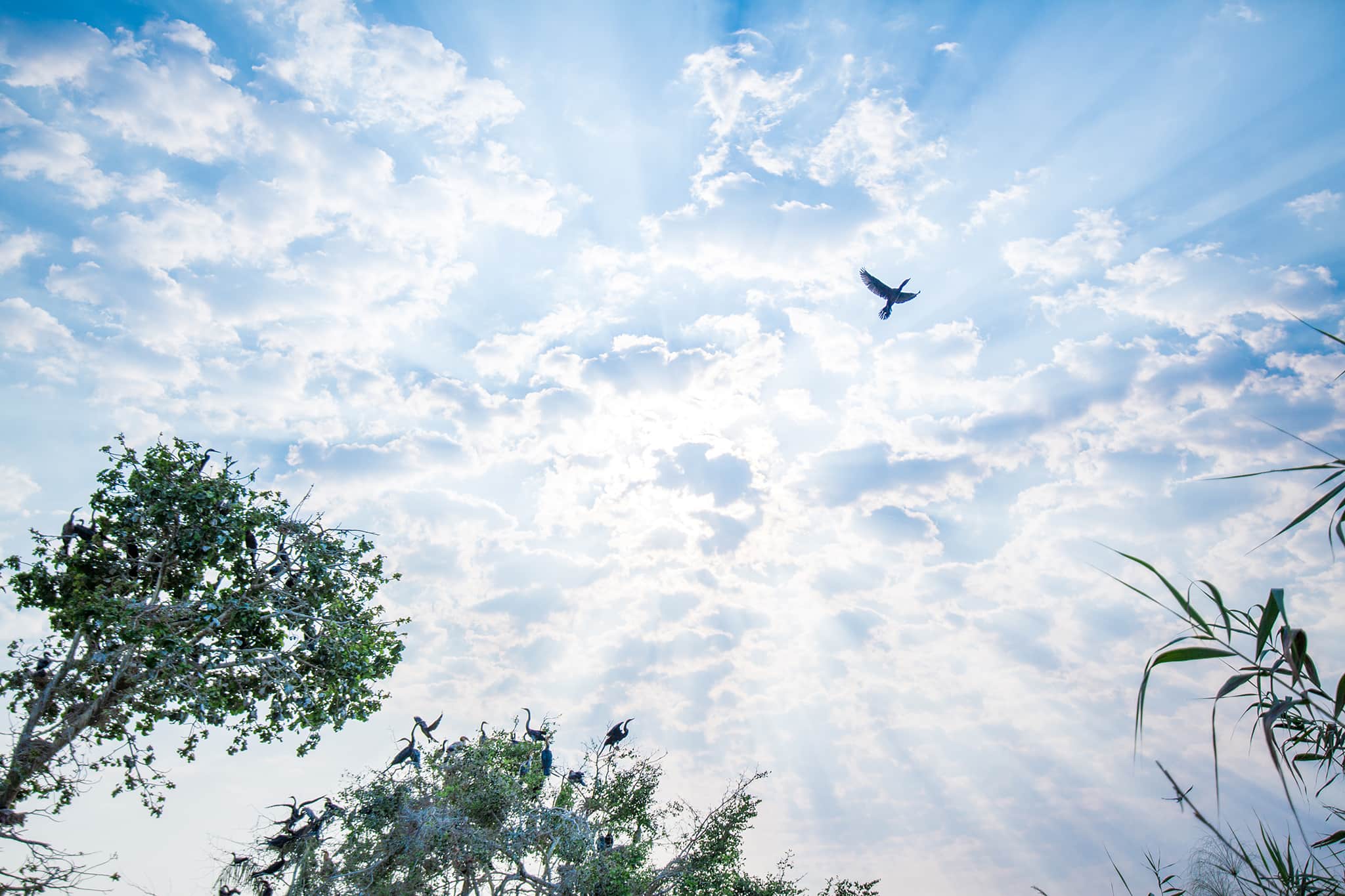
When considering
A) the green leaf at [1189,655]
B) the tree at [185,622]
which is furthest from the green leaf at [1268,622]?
the tree at [185,622]

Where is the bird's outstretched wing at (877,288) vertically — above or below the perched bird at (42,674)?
above

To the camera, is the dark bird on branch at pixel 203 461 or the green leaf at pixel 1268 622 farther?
the dark bird on branch at pixel 203 461

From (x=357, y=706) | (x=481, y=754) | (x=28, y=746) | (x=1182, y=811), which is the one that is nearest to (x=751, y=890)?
(x=481, y=754)

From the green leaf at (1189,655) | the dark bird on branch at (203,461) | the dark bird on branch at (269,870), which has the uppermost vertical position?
the dark bird on branch at (203,461)

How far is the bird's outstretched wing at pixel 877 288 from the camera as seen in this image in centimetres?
1789

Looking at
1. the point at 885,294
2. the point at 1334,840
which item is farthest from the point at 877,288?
the point at 1334,840

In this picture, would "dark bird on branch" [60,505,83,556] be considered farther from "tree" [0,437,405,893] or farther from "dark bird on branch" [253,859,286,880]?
"dark bird on branch" [253,859,286,880]

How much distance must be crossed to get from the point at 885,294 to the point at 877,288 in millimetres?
259

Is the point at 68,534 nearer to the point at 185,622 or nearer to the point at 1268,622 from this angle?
the point at 185,622

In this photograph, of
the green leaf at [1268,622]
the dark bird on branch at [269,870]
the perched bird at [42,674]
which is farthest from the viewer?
the dark bird on branch at [269,870]

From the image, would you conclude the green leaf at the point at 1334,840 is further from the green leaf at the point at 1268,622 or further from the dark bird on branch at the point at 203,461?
the dark bird on branch at the point at 203,461

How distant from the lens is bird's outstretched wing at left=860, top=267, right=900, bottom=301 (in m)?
17.9

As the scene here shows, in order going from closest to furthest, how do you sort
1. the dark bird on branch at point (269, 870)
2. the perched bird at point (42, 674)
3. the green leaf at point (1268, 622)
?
the green leaf at point (1268, 622) < the perched bird at point (42, 674) < the dark bird on branch at point (269, 870)

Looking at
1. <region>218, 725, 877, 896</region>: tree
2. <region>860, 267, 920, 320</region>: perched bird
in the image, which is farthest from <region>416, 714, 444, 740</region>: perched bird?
<region>860, 267, 920, 320</region>: perched bird
